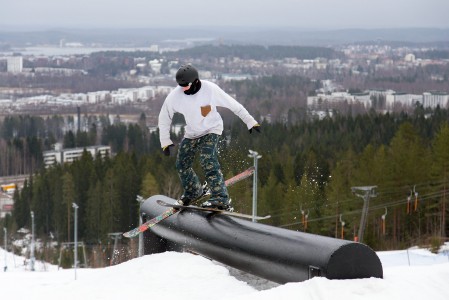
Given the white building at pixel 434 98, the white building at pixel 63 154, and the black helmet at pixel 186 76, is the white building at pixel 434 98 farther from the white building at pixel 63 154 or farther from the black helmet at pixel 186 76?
the black helmet at pixel 186 76

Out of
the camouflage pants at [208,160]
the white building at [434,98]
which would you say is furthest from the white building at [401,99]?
the camouflage pants at [208,160]

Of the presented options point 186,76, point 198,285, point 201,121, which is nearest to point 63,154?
point 201,121

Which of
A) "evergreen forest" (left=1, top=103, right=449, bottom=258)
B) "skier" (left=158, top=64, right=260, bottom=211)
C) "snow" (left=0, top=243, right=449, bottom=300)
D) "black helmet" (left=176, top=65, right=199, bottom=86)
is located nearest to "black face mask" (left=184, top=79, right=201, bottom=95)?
"skier" (left=158, top=64, right=260, bottom=211)

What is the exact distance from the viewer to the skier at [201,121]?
25.0 feet

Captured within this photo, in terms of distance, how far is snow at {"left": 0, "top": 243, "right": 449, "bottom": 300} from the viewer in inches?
200

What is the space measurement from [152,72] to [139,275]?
172968 millimetres

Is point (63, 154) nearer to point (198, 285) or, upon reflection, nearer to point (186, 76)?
point (186, 76)

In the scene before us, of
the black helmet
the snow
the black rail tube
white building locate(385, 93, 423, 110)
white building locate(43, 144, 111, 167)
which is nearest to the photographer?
the snow

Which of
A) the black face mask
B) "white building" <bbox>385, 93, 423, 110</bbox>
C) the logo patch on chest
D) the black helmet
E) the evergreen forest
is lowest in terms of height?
"white building" <bbox>385, 93, 423, 110</bbox>

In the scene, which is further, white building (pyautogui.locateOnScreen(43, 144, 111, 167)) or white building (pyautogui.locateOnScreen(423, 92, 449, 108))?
white building (pyautogui.locateOnScreen(423, 92, 449, 108))

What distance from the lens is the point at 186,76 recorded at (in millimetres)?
7430

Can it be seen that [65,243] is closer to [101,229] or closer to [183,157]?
[101,229]

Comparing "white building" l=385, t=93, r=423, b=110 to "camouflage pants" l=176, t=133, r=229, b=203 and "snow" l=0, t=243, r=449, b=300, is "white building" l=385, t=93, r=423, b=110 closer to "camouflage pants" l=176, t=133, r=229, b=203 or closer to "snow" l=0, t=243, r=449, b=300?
"camouflage pants" l=176, t=133, r=229, b=203

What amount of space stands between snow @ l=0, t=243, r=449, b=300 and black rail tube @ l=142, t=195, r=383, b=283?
12cm
